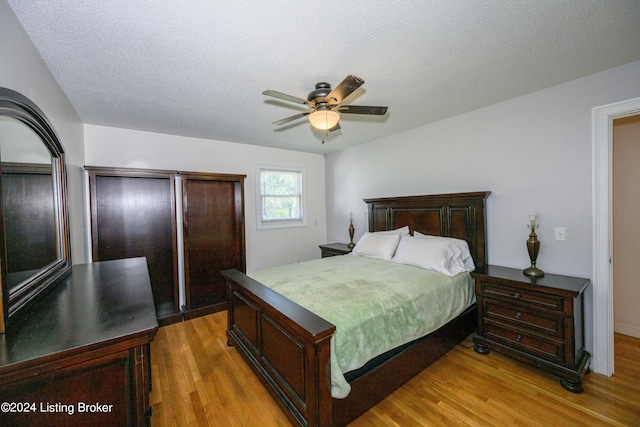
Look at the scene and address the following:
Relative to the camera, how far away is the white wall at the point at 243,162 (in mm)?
3234

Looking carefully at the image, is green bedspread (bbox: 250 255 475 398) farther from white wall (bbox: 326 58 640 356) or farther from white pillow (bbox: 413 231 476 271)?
white wall (bbox: 326 58 640 356)

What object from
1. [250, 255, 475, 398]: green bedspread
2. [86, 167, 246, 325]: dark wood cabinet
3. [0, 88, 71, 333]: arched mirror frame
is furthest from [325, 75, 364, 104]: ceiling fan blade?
[86, 167, 246, 325]: dark wood cabinet

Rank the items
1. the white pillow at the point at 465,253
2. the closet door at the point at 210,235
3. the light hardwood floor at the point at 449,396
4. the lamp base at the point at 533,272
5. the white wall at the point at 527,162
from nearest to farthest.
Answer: the light hardwood floor at the point at 449,396, the white wall at the point at 527,162, the lamp base at the point at 533,272, the white pillow at the point at 465,253, the closet door at the point at 210,235

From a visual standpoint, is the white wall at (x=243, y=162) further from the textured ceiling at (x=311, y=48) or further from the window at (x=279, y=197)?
the textured ceiling at (x=311, y=48)

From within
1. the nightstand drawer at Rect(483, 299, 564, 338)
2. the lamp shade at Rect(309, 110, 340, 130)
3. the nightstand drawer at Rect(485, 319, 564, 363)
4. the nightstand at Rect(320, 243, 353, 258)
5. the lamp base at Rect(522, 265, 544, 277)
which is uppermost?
the lamp shade at Rect(309, 110, 340, 130)

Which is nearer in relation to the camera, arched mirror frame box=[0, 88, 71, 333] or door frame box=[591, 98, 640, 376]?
arched mirror frame box=[0, 88, 71, 333]

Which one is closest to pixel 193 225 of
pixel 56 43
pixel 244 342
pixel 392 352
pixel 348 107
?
pixel 244 342

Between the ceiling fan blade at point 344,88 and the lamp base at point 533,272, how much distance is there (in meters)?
2.35

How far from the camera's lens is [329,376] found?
60.6 inches

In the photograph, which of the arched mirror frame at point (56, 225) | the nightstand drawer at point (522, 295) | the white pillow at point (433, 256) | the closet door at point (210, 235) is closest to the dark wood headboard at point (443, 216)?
the white pillow at point (433, 256)

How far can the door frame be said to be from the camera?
2.17 m

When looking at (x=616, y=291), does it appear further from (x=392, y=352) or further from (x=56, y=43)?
(x=56, y=43)

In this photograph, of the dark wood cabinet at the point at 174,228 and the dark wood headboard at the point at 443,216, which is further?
A: the dark wood cabinet at the point at 174,228

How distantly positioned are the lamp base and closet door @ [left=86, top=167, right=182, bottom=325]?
4.12 metres
